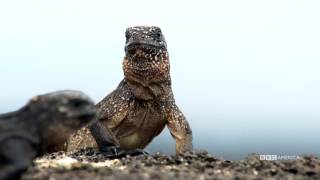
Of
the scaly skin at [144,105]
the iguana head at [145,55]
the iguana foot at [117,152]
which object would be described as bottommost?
the iguana foot at [117,152]

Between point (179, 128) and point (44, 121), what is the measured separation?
34.4 ft

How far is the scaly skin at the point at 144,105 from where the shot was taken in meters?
18.3

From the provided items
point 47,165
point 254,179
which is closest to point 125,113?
point 47,165

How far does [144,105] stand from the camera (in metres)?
19.5

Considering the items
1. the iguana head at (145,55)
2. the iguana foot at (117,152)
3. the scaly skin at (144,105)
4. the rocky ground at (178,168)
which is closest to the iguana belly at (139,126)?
the scaly skin at (144,105)

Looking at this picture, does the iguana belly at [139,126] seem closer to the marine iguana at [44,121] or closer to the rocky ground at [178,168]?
the rocky ground at [178,168]

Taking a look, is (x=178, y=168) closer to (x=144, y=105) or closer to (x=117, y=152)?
(x=117, y=152)

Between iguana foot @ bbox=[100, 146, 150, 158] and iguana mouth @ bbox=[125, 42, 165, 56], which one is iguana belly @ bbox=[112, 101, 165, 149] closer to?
iguana mouth @ bbox=[125, 42, 165, 56]

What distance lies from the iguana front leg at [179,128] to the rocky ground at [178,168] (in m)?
5.05

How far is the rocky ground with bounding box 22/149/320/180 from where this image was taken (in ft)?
31.6

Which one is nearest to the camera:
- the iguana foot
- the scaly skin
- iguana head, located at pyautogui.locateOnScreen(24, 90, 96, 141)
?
iguana head, located at pyautogui.locateOnScreen(24, 90, 96, 141)

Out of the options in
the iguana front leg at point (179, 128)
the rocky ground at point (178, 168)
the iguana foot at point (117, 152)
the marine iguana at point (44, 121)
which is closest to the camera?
the marine iguana at point (44, 121)

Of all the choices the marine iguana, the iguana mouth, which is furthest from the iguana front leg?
the marine iguana

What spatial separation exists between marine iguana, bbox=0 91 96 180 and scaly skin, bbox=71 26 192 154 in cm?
906
